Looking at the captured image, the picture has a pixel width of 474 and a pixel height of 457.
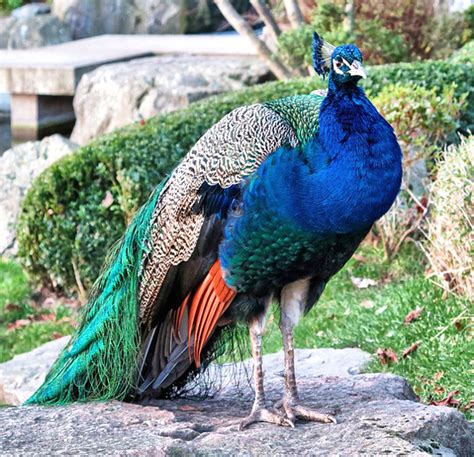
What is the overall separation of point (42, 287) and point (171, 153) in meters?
1.40

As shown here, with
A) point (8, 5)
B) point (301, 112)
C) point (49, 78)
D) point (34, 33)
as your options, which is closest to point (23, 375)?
point (301, 112)

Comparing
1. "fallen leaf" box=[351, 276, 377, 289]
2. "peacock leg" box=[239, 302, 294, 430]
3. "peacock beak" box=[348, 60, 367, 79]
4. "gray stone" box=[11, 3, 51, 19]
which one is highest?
"gray stone" box=[11, 3, 51, 19]

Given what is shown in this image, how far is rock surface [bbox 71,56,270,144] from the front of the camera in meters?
10.0

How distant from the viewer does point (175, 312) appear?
386 centimetres

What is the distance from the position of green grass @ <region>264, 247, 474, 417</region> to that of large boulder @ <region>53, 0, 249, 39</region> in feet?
37.7

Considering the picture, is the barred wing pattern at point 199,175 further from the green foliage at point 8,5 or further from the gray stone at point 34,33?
the green foliage at point 8,5

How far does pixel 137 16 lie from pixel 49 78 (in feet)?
21.7

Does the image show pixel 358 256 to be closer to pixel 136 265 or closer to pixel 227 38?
pixel 136 265

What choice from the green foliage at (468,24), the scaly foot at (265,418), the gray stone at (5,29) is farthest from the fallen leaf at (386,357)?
the gray stone at (5,29)

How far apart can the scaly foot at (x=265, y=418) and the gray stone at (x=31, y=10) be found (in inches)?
566

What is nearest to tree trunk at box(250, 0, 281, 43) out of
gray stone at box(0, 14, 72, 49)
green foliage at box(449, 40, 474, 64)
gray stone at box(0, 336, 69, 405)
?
green foliage at box(449, 40, 474, 64)

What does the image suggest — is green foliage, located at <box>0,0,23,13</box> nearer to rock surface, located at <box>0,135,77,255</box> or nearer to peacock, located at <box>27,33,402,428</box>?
rock surface, located at <box>0,135,77,255</box>

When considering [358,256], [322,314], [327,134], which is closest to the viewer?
[327,134]

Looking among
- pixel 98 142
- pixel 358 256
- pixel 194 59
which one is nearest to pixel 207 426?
pixel 358 256
